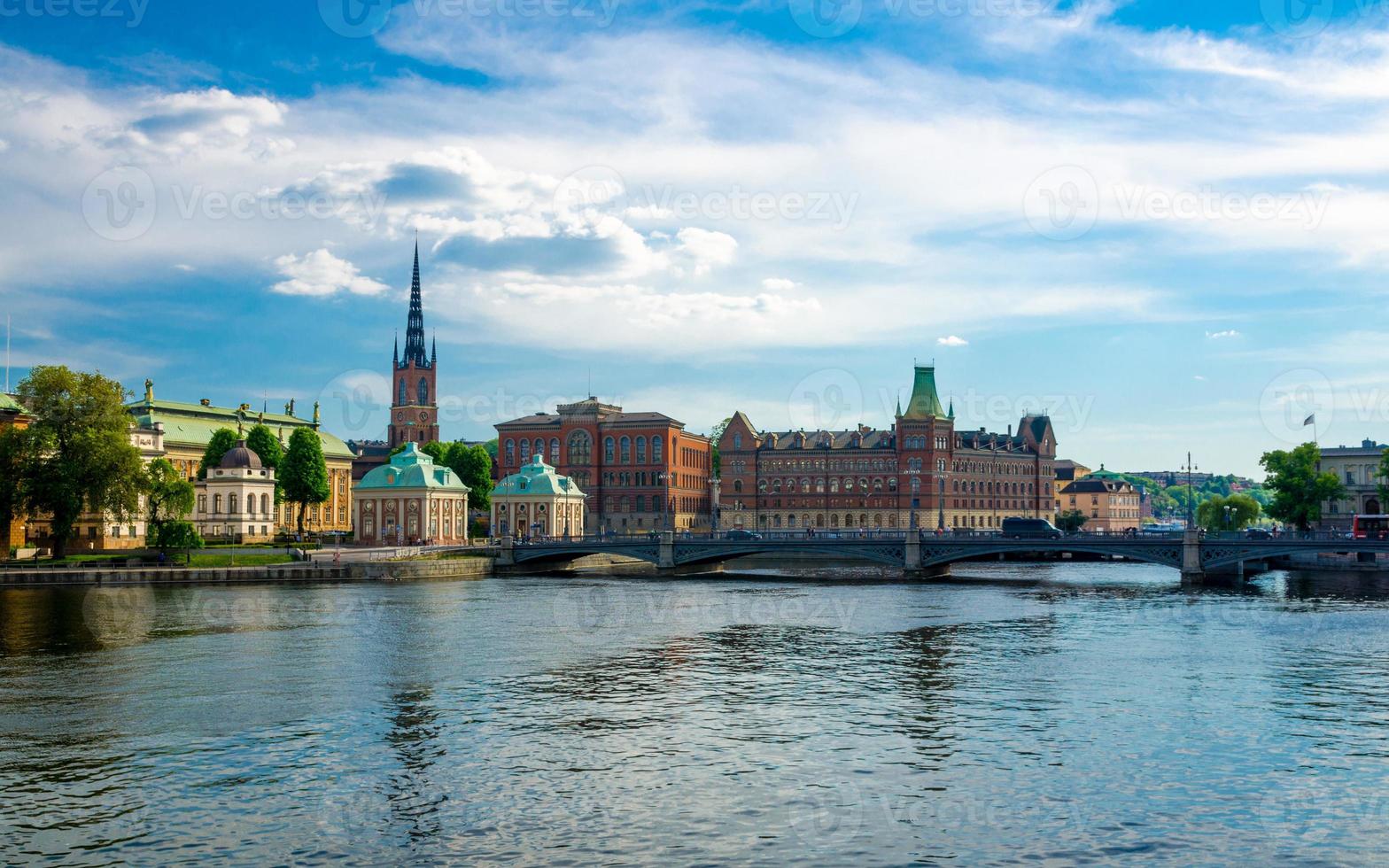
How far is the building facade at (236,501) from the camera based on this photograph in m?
139

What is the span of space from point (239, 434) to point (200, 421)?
14601mm

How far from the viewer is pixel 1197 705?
137 feet

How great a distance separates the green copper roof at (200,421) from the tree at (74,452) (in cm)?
4920

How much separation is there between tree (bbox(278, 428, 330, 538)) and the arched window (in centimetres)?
6031

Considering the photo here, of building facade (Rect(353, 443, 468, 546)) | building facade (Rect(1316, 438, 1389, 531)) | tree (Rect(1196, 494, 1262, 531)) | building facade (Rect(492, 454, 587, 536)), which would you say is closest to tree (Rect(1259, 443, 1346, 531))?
building facade (Rect(1316, 438, 1389, 531))

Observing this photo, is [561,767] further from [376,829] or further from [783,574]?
[783,574]

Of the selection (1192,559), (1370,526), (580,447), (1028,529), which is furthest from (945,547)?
(580,447)

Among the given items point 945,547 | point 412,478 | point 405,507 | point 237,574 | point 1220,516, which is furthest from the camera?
point 1220,516

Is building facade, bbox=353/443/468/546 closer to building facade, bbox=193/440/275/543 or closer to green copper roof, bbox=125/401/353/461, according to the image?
building facade, bbox=193/440/275/543

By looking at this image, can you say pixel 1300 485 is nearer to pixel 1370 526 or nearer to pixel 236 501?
pixel 1370 526

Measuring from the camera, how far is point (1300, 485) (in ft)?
452

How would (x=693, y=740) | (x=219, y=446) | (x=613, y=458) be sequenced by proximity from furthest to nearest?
(x=613, y=458) → (x=219, y=446) → (x=693, y=740)

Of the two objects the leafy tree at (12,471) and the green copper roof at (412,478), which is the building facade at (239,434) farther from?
the leafy tree at (12,471)

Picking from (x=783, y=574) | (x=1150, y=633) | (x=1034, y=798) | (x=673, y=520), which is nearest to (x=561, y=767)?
(x=1034, y=798)
